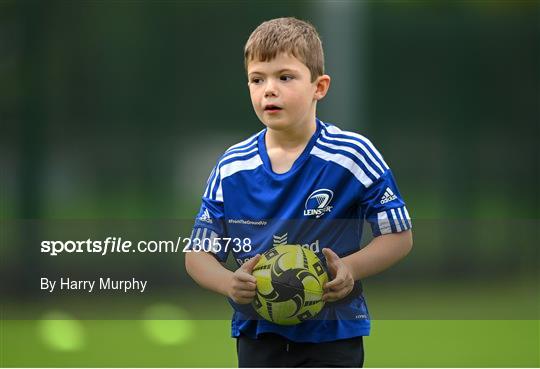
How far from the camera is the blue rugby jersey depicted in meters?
1.91

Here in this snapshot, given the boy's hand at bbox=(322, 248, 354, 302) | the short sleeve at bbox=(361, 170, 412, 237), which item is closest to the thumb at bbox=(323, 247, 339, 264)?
the boy's hand at bbox=(322, 248, 354, 302)

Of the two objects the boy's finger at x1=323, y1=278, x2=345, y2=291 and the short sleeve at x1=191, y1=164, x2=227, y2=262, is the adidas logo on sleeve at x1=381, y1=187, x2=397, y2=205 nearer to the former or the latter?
the boy's finger at x1=323, y1=278, x2=345, y2=291

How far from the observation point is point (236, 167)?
199 centimetres

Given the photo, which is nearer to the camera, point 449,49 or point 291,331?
point 291,331

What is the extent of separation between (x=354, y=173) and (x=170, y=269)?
163 cm

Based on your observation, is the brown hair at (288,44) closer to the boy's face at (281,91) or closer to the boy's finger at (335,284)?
the boy's face at (281,91)

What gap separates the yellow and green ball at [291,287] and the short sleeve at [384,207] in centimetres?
17

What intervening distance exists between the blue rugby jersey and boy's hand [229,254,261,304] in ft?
0.17

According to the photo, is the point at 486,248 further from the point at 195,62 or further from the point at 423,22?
the point at 195,62

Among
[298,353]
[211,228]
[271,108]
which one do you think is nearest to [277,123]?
[271,108]

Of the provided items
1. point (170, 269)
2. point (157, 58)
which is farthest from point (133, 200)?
point (157, 58)

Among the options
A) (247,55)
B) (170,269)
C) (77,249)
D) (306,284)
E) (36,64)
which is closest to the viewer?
(306,284)

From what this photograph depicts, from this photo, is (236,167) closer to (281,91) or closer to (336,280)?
(281,91)

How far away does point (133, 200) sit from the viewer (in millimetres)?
3502
